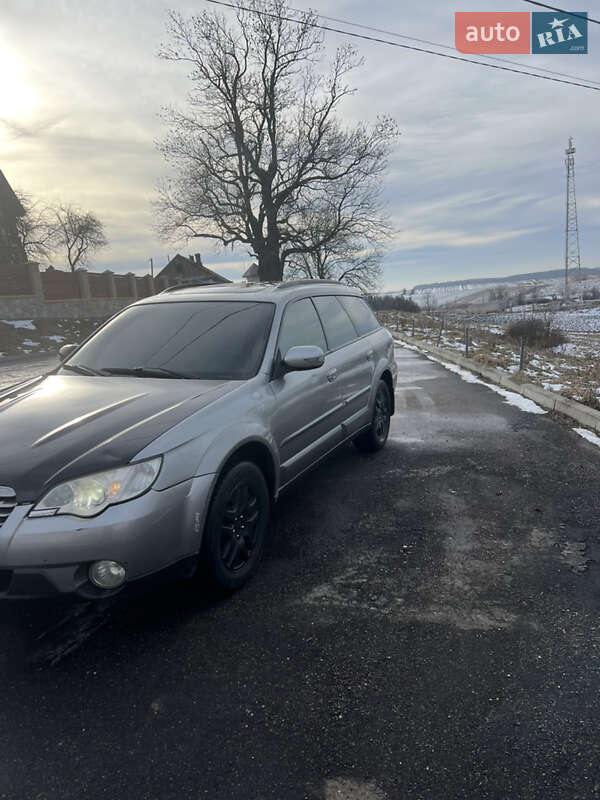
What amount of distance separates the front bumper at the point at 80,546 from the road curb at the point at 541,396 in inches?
220

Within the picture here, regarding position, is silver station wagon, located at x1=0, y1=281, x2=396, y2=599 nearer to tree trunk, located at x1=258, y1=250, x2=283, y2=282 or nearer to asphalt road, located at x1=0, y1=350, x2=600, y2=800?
asphalt road, located at x1=0, y1=350, x2=600, y2=800

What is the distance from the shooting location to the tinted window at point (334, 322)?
465 cm

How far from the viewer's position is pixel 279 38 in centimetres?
2958

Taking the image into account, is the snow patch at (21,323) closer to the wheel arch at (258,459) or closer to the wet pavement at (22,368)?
the wet pavement at (22,368)

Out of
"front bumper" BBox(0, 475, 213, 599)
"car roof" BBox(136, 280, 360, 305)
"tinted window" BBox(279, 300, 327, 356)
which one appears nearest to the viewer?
"front bumper" BBox(0, 475, 213, 599)

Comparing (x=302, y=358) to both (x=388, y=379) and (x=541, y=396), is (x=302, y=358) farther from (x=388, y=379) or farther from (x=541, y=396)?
(x=541, y=396)

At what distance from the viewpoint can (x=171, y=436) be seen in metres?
2.58

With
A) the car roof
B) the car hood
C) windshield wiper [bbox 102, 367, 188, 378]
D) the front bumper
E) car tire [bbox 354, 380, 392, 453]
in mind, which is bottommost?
car tire [bbox 354, 380, 392, 453]

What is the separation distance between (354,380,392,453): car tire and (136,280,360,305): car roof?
1.33 m

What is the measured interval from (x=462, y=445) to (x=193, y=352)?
11.6ft

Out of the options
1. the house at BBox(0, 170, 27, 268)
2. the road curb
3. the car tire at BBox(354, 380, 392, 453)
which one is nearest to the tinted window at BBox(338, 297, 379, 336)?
the car tire at BBox(354, 380, 392, 453)

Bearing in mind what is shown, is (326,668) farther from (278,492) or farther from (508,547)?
(508,547)

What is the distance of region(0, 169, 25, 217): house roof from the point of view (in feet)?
136

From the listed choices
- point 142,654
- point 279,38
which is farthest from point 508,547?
point 279,38
